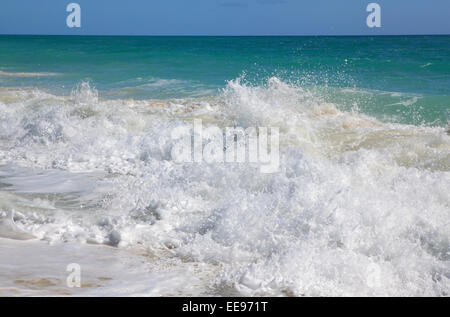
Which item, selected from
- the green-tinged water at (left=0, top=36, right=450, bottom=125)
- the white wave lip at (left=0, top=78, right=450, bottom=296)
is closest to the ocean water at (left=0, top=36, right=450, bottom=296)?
the white wave lip at (left=0, top=78, right=450, bottom=296)

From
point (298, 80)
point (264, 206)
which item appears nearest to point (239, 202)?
point (264, 206)

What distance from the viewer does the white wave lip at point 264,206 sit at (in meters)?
3.69

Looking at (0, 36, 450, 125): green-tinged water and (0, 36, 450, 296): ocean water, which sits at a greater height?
(0, 36, 450, 125): green-tinged water

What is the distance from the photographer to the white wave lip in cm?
369

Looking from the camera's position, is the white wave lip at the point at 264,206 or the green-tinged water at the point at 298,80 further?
the green-tinged water at the point at 298,80

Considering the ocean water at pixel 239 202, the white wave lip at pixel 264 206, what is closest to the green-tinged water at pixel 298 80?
the ocean water at pixel 239 202

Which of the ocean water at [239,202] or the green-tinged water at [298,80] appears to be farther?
the green-tinged water at [298,80]

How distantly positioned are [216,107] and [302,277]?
875 cm

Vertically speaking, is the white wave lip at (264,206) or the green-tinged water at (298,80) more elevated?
the green-tinged water at (298,80)

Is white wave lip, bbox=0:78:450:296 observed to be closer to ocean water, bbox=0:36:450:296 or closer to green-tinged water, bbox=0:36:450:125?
ocean water, bbox=0:36:450:296

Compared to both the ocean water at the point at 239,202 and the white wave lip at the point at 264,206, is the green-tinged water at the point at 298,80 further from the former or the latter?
the white wave lip at the point at 264,206

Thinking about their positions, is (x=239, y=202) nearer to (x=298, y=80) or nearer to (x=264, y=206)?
(x=264, y=206)

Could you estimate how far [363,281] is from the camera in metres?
3.57
